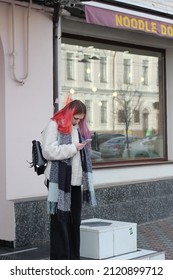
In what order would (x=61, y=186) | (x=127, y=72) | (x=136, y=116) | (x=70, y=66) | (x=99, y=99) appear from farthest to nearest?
(x=136, y=116) < (x=127, y=72) < (x=99, y=99) < (x=70, y=66) < (x=61, y=186)

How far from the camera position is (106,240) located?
20.1 ft

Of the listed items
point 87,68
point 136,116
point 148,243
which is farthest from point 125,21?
point 148,243

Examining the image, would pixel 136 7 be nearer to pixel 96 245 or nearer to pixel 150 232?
pixel 150 232

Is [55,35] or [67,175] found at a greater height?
[55,35]

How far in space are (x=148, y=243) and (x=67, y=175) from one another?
2.79 meters

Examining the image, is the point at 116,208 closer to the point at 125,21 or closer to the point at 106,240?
the point at 106,240

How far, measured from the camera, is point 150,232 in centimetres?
873

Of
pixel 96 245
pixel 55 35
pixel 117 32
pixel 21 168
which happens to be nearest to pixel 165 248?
pixel 96 245

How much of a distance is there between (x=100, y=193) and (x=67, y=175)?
3.19 meters

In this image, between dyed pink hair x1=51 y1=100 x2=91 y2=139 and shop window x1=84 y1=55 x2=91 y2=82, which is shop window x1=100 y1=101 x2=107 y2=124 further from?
dyed pink hair x1=51 y1=100 x2=91 y2=139

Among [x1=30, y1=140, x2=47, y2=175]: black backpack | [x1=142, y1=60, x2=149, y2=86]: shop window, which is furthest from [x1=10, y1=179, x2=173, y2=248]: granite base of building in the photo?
[x1=142, y1=60, x2=149, y2=86]: shop window

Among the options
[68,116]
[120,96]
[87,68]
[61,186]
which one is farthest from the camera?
[120,96]

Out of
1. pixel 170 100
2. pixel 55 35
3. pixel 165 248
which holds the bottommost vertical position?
pixel 165 248

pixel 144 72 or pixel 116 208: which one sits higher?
pixel 144 72
